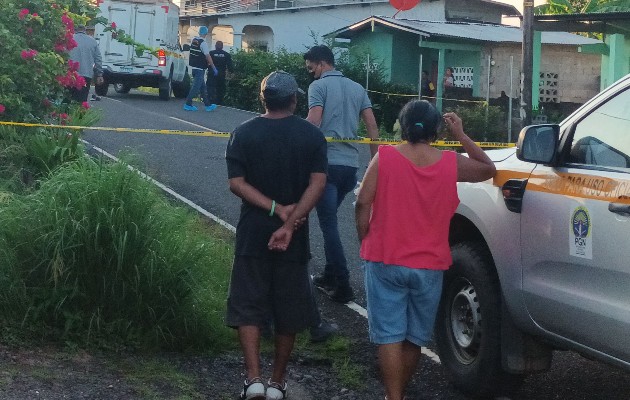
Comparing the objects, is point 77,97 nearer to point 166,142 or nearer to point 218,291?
point 166,142

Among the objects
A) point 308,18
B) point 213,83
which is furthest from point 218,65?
point 308,18

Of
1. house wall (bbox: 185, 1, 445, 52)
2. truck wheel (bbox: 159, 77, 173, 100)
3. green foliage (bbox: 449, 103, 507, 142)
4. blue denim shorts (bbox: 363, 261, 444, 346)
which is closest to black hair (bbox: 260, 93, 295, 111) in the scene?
blue denim shorts (bbox: 363, 261, 444, 346)

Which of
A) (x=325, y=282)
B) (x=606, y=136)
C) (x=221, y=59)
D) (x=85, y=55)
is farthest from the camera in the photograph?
(x=221, y=59)

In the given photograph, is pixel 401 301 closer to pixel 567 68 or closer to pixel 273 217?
pixel 273 217

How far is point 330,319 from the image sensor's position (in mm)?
7473

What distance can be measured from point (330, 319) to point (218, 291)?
808 millimetres

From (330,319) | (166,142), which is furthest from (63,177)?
(166,142)

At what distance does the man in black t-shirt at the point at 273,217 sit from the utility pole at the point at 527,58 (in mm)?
13716

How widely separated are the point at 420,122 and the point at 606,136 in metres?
0.86

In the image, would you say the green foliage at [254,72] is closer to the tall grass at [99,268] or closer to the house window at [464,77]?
the house window at [464,77]

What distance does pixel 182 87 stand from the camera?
3222cm

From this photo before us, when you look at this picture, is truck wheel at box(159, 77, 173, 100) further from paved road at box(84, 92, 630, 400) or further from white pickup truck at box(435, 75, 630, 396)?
white pickup truck at box(435, 75, 630, 396)

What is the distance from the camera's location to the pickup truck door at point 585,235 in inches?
180

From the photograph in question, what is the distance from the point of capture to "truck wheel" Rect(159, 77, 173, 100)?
2977 centimetres
